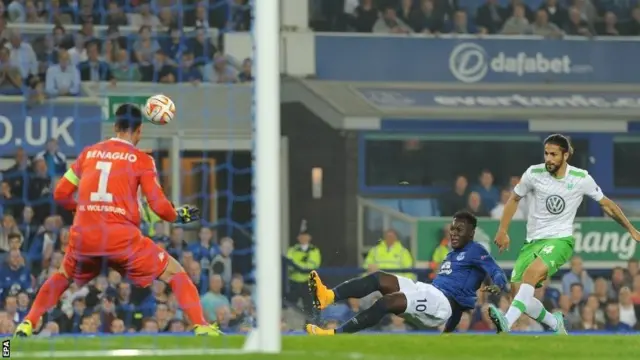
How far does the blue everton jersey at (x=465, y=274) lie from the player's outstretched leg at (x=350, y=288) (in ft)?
1.21

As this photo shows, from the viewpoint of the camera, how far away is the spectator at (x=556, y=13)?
81.2 feet

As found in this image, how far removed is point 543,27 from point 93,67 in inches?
343

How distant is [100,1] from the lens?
20391mm

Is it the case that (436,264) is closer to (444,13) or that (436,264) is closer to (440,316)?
(444,13)

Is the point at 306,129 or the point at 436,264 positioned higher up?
the point at 306,129

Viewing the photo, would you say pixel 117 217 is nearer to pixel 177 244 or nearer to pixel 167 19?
pixel 177 244

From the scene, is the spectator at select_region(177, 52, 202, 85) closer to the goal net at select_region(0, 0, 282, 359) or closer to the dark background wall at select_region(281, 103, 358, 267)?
the goal net at select_region(0, 0, 282, 359)

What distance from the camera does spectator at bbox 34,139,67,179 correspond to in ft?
57.4

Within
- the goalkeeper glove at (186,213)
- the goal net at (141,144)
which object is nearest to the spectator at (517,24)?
the goal net at (141,144)

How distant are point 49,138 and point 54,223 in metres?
2.07

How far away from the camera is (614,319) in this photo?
1984 centimetres

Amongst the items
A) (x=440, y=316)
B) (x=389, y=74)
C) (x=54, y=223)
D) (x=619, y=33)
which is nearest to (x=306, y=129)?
(x=389, y=74)

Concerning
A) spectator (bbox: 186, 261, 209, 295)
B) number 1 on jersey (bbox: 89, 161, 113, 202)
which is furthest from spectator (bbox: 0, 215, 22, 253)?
number 1 on jersey (bbox: 89, 161, 113, 202)

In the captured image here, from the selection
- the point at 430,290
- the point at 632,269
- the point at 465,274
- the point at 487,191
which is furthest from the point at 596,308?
the point at 430,290
